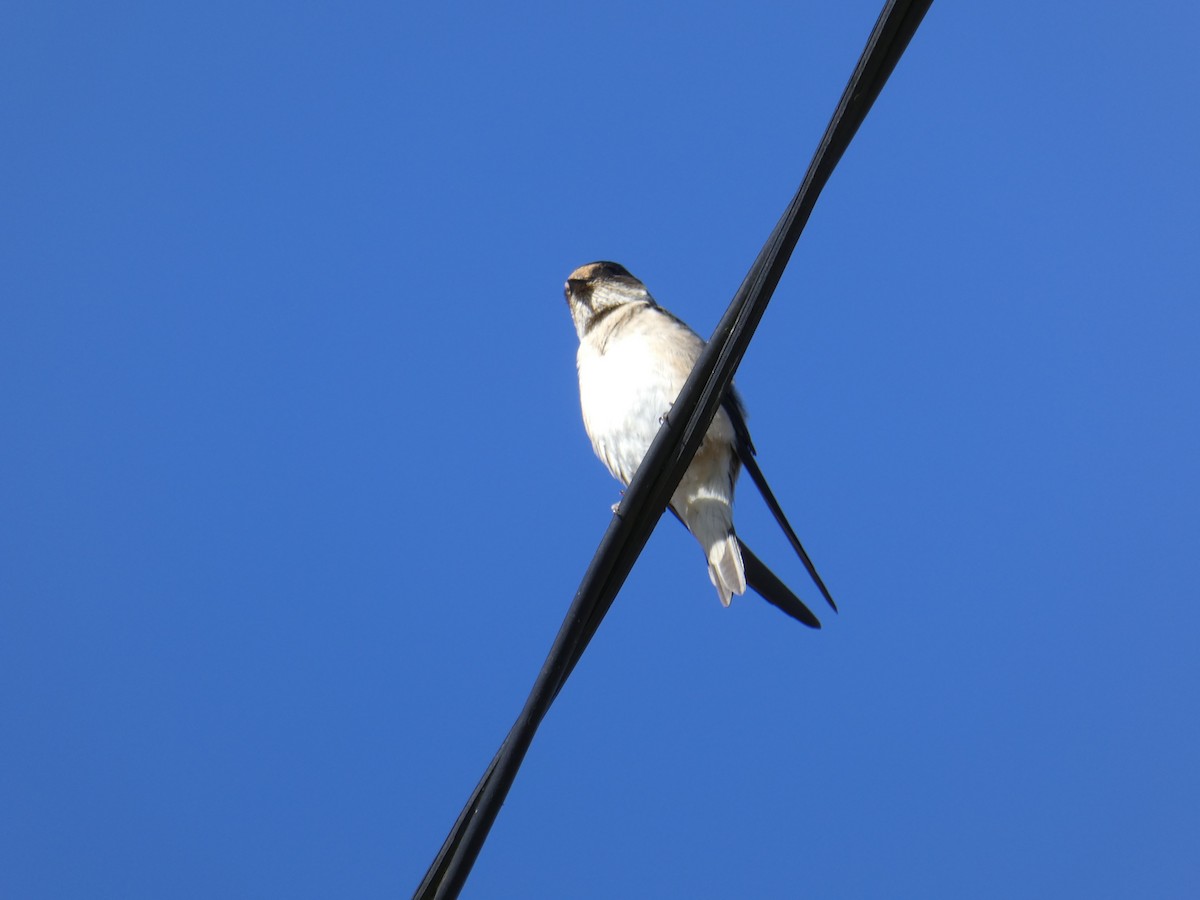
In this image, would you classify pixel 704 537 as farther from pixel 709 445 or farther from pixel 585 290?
pixel 585 290

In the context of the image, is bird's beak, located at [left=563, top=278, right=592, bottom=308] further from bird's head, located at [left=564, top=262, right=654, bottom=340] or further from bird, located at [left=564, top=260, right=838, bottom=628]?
bird, located at [left=564, top=260, right=838, bottom=628]

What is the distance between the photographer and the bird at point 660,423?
456 centimetres

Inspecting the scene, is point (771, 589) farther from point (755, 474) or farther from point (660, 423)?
point (660, 423)

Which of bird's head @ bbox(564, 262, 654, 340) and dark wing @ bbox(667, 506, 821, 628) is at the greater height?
bird's head @ bbox(564, 262, 654, 340)

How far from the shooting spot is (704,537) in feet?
15.5

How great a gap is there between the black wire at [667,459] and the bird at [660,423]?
191cm

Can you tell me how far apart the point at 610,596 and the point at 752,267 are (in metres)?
0.65

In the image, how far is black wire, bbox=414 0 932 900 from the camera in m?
2.10

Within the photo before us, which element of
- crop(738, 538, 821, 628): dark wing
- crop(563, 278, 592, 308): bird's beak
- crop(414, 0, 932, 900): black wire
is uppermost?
crop(563, 278, 592, 308): bird's beak

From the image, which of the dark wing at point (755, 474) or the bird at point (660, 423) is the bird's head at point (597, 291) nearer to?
the bird at point (660, 423)

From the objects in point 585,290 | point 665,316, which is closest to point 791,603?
point 665,316

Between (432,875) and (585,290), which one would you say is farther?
(585,290)

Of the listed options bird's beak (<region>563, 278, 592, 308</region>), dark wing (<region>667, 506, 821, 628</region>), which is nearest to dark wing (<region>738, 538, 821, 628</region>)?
dark wing (<region>667, 506, 821, 628</region>)

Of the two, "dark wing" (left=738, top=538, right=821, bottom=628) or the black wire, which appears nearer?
the black wire
